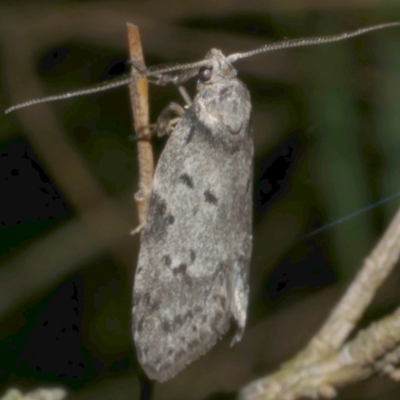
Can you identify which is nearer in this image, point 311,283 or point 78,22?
point 78,22

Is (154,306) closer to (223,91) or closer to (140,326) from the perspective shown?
(140,326)

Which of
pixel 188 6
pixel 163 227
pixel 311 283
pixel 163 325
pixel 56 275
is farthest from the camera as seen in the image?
pixel 311 283

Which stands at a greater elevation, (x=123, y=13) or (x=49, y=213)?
(x=123, y=13)

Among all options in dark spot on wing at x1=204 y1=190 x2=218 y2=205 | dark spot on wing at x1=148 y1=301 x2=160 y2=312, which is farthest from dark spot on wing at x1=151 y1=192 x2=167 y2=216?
dark spot on wing at x1=148 y1=301 x2=160 y2=312

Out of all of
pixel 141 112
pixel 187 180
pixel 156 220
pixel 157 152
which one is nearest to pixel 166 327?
pixel 156 220

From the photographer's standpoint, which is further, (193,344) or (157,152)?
(157,152)

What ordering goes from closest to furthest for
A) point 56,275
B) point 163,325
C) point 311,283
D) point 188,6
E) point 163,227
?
point 163,325 < point 163,227 < point 56,275 < point 188,6 < point 311,283

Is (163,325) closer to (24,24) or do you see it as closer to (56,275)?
(56,275)

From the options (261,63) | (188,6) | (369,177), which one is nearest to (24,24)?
(188,6)
